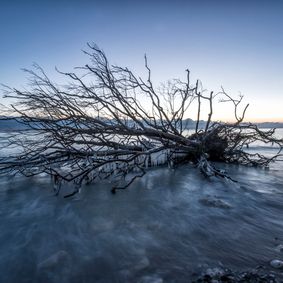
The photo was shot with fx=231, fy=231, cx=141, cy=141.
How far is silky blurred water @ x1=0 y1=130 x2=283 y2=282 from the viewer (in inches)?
76.4

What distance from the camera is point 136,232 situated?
2604 mm

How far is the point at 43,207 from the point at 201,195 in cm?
257

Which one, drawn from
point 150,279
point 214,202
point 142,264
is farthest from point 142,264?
point 214,202

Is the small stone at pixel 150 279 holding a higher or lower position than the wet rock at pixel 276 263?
lower

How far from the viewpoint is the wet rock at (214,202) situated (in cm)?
345

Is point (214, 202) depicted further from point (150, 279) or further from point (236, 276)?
point (150, 279)

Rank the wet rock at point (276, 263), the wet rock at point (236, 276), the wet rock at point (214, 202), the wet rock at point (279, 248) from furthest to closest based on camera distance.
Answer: the wet rock at point (214, 202)
the wet rock at point (279, 248)
the wet rock at point (276, 263)
the wet rock at point (236, 276)

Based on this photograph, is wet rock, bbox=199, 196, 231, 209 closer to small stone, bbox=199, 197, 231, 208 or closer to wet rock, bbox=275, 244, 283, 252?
small stone, bbox=199, 197, 231, 208

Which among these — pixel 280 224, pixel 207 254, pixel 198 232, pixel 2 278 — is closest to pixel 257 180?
pixel 280 224

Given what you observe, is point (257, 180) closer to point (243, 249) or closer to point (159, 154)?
point (159, 154)

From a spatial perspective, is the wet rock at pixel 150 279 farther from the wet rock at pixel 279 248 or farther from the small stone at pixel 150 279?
the wet rock at pixel 279 248

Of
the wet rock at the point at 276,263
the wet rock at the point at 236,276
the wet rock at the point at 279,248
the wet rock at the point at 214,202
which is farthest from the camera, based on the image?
the wet rock at the point at 214,202

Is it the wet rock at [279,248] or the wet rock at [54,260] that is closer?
the wet rock at [54,260]

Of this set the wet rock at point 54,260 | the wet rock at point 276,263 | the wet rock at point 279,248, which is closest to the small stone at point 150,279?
the wet rock at point 54,260
